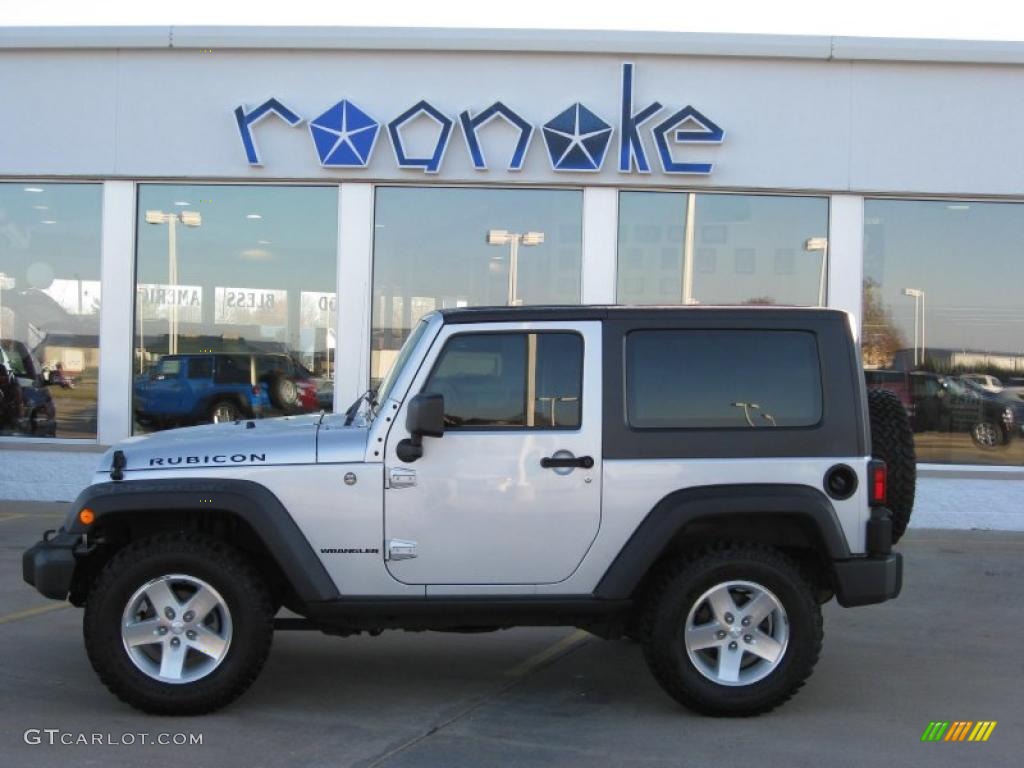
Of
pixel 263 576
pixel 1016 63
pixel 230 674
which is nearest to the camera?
pixel 230 674

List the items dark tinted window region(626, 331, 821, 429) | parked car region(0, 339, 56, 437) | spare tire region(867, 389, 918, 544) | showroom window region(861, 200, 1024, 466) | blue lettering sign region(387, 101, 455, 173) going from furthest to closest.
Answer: parked car region(0, 339, 56, 437)
showroom window region(861, 200, 1024, 466)
blue lettering sign region(387, 101, 455, 173)
spare tire region(867, 389, 918, 544)
dark tinted window region(626, 331, 821, 429)

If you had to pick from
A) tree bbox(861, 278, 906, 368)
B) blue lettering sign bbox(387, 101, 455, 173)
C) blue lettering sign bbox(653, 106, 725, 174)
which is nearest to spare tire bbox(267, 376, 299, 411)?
blue lettering sign bbox(387, 101, 455, 173)

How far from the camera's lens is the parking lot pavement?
191 inches

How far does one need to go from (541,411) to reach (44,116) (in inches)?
362

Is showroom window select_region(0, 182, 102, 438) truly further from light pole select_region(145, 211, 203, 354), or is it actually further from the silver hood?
the silver hood

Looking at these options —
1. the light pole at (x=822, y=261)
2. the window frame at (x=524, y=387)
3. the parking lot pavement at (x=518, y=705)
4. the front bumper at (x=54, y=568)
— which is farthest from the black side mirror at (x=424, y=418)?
the light pole at (x=822, y=261)

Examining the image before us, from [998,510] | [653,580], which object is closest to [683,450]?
[653,580]

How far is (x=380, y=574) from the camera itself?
5328mm

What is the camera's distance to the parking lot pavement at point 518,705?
4.85 metres

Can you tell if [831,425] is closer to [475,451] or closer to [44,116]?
[475,451]

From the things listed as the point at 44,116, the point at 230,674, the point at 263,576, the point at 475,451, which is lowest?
the point at 230,674

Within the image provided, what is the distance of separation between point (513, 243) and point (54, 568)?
781cm

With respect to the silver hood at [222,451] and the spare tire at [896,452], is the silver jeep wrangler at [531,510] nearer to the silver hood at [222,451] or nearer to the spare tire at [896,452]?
the silver hood at [222,451]

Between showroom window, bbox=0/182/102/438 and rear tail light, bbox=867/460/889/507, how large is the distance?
952 centimetres
